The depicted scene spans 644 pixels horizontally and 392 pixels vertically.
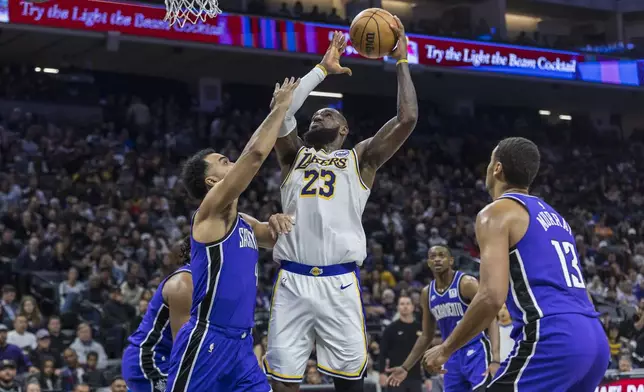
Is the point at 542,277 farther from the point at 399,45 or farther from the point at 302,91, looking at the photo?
the point at 399,45

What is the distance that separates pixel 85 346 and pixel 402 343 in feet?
12.2

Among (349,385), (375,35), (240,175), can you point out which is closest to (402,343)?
(349,385)

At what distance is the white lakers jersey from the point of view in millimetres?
5156

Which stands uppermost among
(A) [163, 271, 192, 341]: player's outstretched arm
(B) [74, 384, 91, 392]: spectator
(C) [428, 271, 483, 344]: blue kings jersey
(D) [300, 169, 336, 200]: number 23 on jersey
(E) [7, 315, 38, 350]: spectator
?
(D) [300, 169, 336, 200]: number 23 on jersey

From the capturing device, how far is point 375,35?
5.41m

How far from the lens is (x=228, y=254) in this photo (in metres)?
4.70

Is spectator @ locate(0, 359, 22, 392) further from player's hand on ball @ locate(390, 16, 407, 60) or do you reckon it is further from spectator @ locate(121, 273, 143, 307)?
player's hand on ball @ locate(390, 16, 407, 60)

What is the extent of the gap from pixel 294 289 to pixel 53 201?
9.75 meters

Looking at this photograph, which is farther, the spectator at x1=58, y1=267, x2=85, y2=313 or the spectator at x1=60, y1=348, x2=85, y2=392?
the spectator at x1=58, y1=267, x2=85, y2=313

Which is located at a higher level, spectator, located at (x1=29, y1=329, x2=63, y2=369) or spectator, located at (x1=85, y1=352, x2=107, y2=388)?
spectator, located at (x1=29, y1=329, x2=63, y2=369)

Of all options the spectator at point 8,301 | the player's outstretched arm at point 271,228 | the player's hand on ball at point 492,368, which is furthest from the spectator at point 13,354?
the player's outstretched arm at point 271,228

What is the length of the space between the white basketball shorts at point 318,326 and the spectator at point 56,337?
594 cm

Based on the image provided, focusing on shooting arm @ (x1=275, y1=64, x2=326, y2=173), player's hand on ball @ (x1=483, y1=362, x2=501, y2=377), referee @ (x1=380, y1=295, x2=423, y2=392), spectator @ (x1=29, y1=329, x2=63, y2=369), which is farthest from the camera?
spectator @ (x1=29, y1=329, x2=63, y2=369)

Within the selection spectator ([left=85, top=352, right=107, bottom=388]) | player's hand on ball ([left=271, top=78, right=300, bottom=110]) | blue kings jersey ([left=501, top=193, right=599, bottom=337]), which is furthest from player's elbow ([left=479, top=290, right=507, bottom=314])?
spectator ([left=85, top=352, right=107, bottom=388])
